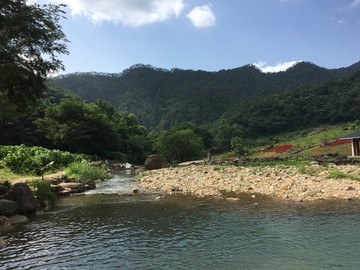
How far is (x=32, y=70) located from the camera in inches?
693

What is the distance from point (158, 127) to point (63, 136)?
73.1 m

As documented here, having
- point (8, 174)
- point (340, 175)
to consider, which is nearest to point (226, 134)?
point (8, 174)

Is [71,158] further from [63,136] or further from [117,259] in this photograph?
[117,259]

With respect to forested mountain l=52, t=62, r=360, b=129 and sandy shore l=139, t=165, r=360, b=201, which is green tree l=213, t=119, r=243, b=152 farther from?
sandy shore l=139, t=165, r=360, b=201


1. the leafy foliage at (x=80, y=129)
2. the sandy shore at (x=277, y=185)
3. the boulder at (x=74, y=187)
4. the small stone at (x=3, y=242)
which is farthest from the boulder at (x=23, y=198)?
the leafy foliage at (x=80, y=129)

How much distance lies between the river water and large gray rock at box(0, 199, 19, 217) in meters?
0.92

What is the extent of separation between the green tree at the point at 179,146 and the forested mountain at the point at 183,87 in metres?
63.0

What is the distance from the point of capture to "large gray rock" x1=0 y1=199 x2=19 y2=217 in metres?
14.3

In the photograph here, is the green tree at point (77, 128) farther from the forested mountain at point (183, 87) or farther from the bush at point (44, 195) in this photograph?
the forested mountain at point (183, 87)

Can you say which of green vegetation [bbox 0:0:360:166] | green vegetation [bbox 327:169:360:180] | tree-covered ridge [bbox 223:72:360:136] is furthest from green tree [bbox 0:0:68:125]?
tree-covered ridge [bbox 223:72:360:136]

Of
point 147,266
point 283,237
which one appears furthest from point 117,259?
point 283,237

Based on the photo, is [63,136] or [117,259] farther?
[63,136]

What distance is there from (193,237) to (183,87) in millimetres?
138846

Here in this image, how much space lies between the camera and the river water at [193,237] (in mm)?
8945
